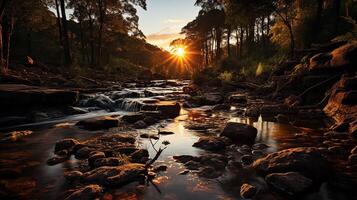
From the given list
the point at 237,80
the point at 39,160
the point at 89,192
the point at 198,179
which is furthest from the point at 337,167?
the point at 237,80

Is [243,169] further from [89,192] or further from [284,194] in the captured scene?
[89,192]

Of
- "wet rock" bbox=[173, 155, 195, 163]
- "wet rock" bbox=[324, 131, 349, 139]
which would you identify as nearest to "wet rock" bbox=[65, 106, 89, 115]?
"wet rock" bbox=[173, 155, 195, 163]

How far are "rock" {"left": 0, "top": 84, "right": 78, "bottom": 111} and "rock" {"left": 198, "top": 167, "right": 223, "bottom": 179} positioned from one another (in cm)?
843

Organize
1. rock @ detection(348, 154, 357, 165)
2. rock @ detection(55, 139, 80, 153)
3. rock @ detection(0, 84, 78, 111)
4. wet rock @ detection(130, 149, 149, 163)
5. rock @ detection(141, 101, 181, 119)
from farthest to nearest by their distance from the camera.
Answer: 1. rock @ detection(141, 101, 181, 119)
2. rock @ detection(0, 84, 78, 111)
3. rock @ detection(55, 139, 80, 153)
4. wet rock @ detection(130, 149, 149, 163)
5. rock @ detection(348, 154, 357, 165)

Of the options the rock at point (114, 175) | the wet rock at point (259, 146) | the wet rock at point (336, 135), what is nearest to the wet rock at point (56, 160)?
the rock at point (114, 175)

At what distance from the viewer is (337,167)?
523 centimetres

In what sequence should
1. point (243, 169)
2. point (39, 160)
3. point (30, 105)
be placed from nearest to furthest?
1. point (243, 169)
2. point (39, 160)
3. point (30, 105)

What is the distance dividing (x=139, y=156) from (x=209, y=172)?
5.10 ft

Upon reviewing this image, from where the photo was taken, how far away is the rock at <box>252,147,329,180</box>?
469 centimetres

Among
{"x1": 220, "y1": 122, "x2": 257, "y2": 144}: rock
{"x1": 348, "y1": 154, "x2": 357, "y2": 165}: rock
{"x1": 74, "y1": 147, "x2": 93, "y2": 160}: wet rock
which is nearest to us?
{"x1": 348, "y1": 154, "x2": 357, "y2": 165}: rock

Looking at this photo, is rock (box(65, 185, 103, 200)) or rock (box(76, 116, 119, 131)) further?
rock (box(76, 116, 119, 131))

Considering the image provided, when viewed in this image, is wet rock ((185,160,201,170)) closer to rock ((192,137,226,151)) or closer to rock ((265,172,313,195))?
rock ((192,137,226,151))

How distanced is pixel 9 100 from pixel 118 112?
4.49 meters

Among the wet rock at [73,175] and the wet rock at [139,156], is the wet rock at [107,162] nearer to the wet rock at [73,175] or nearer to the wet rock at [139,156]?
the wet rock at [139,156]
